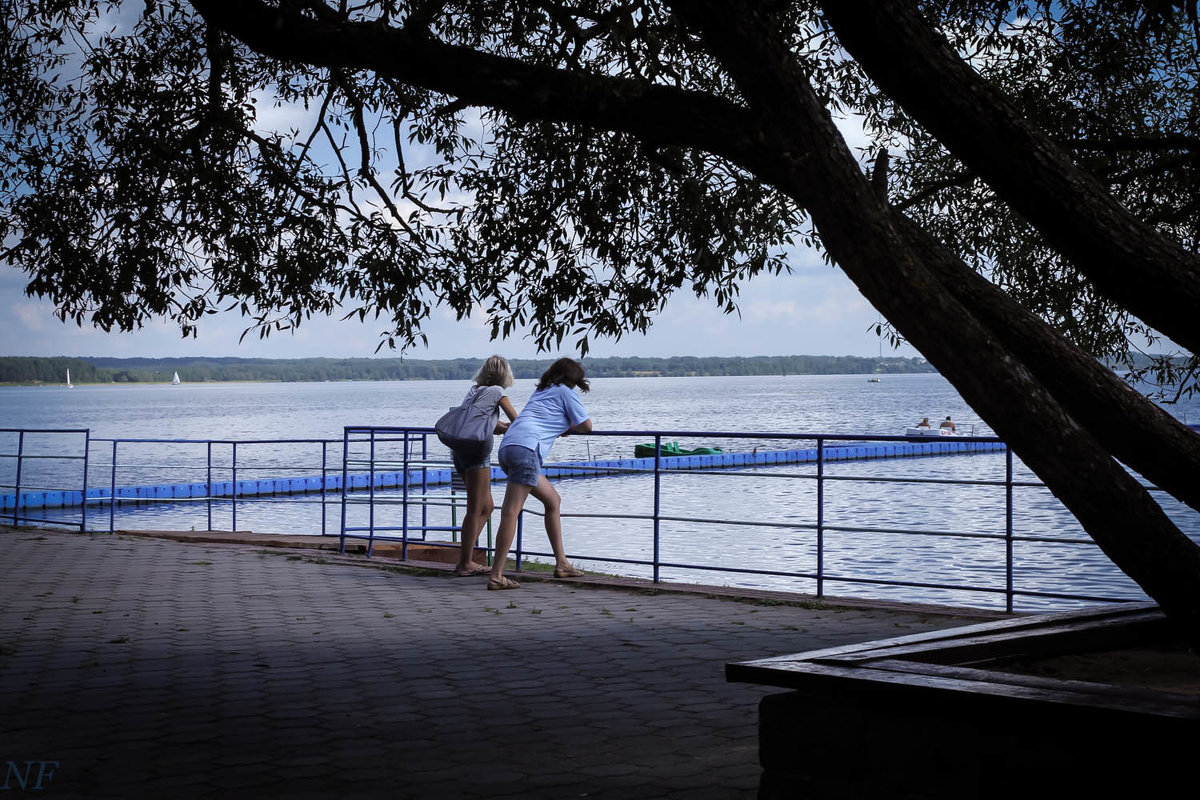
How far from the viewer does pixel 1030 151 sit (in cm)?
401

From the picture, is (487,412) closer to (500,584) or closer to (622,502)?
(500,584)

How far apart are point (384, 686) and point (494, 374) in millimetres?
4110

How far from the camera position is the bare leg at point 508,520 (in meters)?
9.67

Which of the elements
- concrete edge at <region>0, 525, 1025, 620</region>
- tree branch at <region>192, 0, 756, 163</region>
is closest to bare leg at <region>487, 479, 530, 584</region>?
concrete edge at <region>0, 525, 1025, 620</region>

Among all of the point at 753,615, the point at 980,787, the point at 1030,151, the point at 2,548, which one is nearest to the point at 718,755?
the point at 980,787

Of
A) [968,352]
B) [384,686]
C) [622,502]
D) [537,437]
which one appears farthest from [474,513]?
[622,502]

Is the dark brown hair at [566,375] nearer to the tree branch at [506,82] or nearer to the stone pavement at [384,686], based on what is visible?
the stone pavement at [384,686]

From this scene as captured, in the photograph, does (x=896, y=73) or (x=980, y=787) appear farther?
(x=896, y=73)

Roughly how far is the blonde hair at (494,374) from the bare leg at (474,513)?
696 mm

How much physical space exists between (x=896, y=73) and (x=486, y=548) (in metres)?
8.31

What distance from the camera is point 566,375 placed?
9758 millimetres

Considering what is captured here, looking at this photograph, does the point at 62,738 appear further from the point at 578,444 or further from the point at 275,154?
the point at 578,444

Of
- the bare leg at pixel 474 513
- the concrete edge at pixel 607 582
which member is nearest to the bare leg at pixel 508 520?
the bare leg at pixel 474 513

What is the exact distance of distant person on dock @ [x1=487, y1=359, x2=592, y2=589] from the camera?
9570 mm
